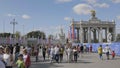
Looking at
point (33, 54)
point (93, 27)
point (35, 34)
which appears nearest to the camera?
point (33, 54)

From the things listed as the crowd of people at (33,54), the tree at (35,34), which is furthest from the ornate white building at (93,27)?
the crowd of people at (33,54)

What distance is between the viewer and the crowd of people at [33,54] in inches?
448

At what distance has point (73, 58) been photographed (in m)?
32.7

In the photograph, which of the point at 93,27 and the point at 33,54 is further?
the point at 93,27

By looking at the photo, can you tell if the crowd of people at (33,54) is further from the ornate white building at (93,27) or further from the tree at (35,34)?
the tree at (35,34)

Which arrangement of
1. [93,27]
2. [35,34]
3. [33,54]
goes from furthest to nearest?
[35,34] < [93,27] < [33,54]

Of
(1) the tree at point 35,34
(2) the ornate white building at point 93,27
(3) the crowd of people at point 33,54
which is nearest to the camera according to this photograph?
(3) the crowd of people at point 33,54

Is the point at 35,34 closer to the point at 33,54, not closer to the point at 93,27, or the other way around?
the point at 93,27

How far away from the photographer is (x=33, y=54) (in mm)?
32688

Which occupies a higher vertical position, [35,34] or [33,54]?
[35,34]

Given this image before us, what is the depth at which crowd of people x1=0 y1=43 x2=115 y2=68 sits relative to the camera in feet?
37.3

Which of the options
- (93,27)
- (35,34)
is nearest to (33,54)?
(93,27)

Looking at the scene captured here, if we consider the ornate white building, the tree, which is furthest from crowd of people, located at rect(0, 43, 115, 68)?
the tree

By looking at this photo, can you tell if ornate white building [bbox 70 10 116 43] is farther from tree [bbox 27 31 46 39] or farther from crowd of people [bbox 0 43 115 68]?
crowd of people [bbox 0 43 115 68]
